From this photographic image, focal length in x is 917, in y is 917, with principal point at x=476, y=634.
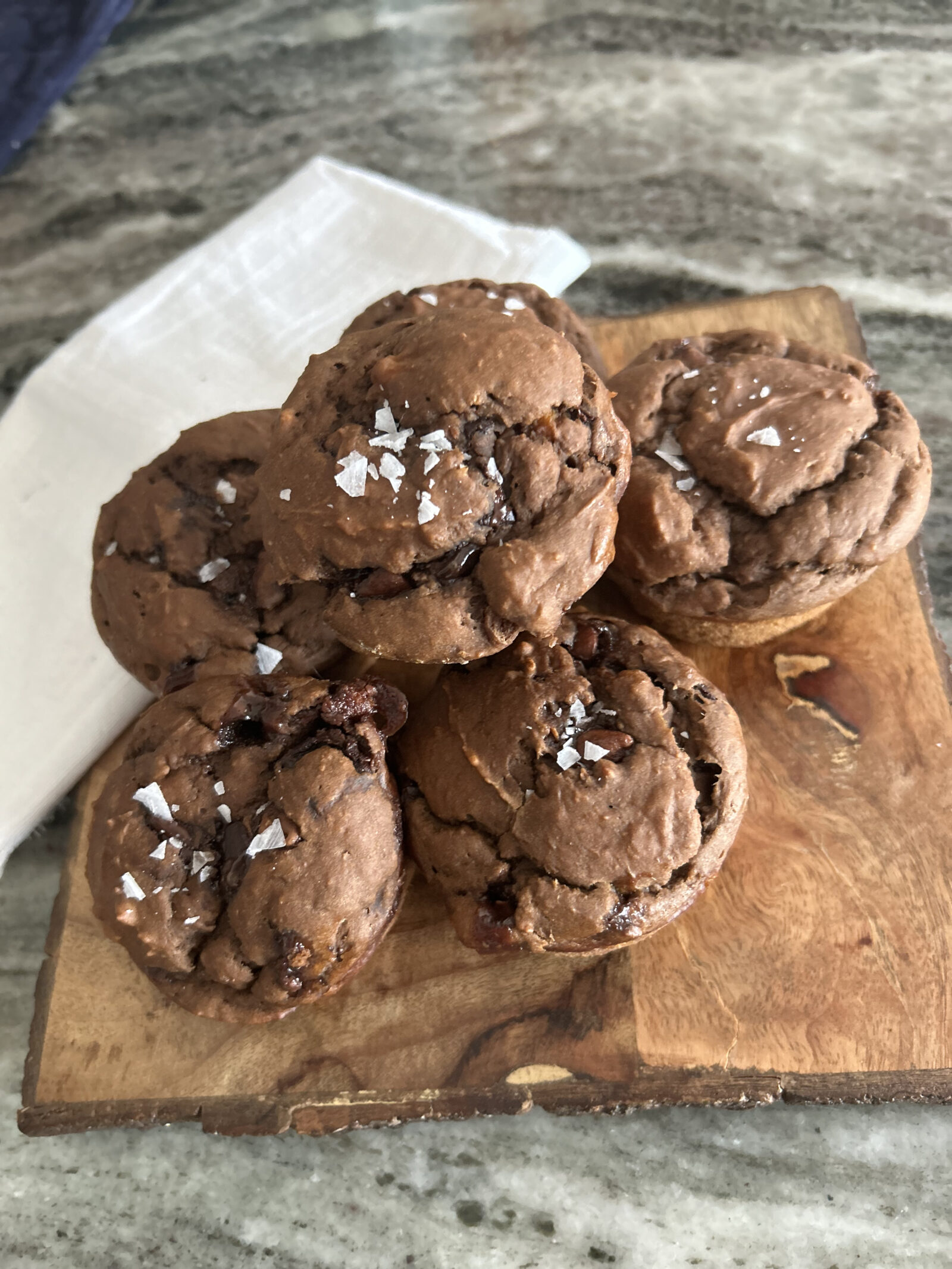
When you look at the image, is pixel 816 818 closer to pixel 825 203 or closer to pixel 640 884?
pixel 640 884

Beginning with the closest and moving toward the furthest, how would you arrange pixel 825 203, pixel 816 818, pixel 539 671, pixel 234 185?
1. pixel 539 671
2. pixel 816 818
3. pixel 825 203
4. pixel 234 185

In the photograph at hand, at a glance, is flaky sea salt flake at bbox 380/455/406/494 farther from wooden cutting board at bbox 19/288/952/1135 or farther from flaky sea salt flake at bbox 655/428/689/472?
wooden cutting board at bbox 19/288/952/1135

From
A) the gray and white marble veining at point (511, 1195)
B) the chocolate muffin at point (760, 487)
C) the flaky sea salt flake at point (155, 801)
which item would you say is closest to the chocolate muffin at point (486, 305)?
the chocolate muffin at point (760, 487)

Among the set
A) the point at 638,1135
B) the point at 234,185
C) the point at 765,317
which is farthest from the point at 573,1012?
the point at 234,185

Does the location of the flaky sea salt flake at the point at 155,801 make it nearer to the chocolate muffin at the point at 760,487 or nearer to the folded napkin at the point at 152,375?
the folded napkin at the point at 152,375

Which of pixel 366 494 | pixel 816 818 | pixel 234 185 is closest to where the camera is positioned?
pixel 366 494

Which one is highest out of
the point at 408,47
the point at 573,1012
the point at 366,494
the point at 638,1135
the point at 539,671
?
the point at 408,47

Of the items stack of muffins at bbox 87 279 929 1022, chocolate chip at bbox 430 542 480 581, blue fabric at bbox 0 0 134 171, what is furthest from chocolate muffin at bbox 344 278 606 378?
blue fabric at bbox 0 0 134 171
